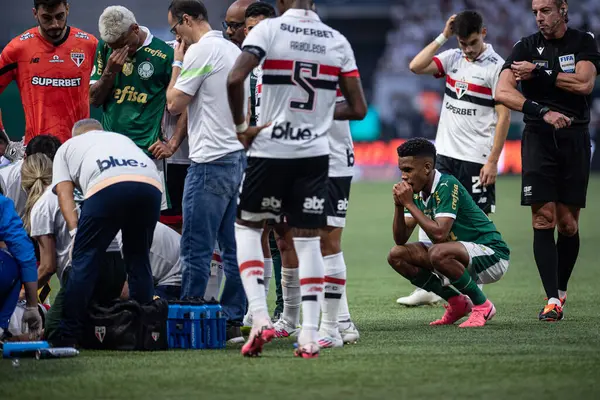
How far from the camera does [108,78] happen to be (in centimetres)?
796

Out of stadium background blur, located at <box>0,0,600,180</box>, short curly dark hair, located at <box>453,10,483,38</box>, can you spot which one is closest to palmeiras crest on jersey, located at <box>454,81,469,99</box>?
short curly dark hair, located at <box>453,10,483,38</box>

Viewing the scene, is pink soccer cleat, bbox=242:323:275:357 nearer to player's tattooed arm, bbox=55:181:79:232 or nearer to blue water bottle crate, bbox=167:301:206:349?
blue water bottle crate, bbox=167:301:206:349

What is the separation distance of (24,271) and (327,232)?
2.00m

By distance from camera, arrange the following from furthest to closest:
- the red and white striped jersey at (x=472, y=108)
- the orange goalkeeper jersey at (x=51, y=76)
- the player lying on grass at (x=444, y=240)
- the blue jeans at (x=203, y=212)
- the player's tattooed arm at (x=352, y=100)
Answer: the red and white striped jersey at (x=472, y=108)
the orange goalkeeper jersey at (x=51, y=76)
the player lying on grass at (x=444, y=240)
the blue jeans at (x=203, y=212)
the player's tattooed arm at (x=352, y=100)

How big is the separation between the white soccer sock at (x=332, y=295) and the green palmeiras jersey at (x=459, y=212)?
1495 millimetres

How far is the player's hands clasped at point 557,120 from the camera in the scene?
8359 millimetres

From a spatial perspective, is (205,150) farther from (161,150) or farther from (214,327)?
(214,327)

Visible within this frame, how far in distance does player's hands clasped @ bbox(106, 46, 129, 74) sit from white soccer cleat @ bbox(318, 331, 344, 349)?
267cm

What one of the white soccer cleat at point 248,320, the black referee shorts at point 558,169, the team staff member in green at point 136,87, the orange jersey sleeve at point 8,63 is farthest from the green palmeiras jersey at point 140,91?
the black referee shorts at point 558,169

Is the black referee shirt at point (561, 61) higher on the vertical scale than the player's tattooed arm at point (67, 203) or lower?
higher

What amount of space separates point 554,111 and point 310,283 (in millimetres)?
3428

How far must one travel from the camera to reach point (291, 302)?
7645 millimetres

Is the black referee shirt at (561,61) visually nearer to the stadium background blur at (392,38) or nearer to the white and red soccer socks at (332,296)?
the white and red soccer socks at (332,296)

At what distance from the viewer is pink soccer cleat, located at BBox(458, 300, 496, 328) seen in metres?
8.05
